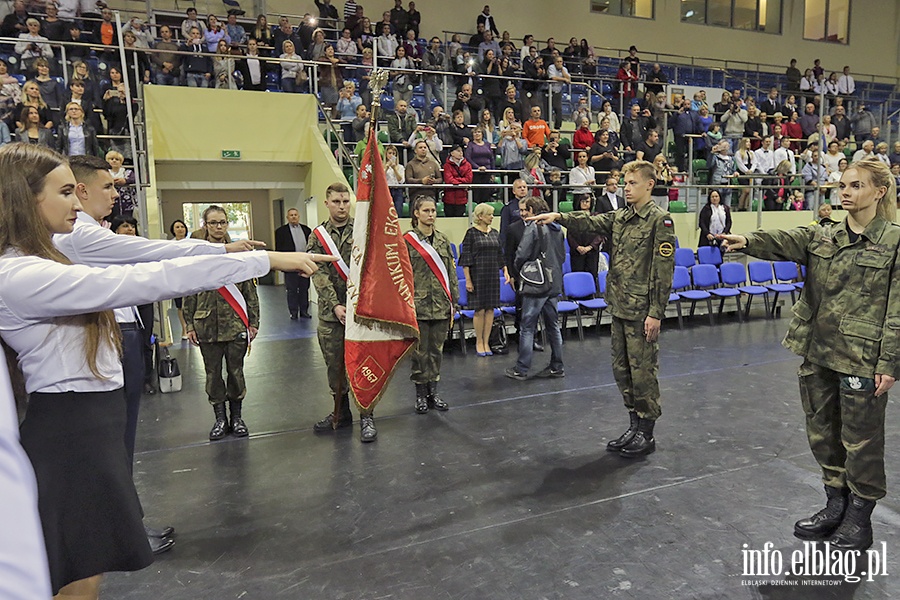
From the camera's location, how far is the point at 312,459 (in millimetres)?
4156

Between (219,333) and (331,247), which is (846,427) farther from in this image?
(219,333)

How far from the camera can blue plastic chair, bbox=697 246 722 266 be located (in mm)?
9875

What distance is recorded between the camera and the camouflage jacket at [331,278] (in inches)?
181

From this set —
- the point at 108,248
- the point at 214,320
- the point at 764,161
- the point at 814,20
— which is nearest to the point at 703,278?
the point at 764,161

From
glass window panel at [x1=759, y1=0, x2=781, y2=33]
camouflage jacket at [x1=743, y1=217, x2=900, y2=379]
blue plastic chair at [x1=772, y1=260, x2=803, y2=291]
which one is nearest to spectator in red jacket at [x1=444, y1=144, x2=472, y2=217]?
blue plastic chair at [x1=772, y1=260, x2=803, y2=291]

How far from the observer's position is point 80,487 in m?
1.73

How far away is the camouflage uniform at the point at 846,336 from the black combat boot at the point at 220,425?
360cm

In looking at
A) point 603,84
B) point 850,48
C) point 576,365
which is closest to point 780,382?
point 576,365

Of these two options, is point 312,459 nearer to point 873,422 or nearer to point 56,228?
point 56,228

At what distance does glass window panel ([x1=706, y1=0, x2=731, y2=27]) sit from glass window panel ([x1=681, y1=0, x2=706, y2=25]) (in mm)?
290

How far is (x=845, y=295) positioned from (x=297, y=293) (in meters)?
7.81

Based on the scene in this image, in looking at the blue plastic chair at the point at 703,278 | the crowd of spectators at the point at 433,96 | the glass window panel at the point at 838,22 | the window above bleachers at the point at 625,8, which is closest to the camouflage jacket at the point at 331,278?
the crowd of spectators at the point at 433,96

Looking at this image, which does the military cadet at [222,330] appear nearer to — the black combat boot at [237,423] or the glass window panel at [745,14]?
the black combat boot at [237,423]

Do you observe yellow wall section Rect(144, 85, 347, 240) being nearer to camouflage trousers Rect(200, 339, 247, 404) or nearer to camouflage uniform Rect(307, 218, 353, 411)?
camouflage uniform Rect(307, 218, 353, 411)
